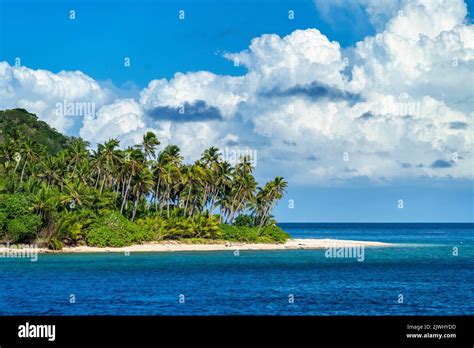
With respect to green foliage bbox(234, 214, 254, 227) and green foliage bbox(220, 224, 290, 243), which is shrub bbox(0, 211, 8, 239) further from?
green foliage bbox(234, 214, 254, 227)

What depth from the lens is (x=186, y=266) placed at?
74062 mm

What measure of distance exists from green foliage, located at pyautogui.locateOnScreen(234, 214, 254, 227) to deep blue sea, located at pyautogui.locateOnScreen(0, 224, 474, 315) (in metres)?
31.0

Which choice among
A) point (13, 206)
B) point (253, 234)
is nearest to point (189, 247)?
point (253, 234)

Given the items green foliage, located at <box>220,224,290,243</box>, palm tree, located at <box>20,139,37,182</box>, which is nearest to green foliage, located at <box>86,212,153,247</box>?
palm tree, located at <box>20,139,37,182</box>

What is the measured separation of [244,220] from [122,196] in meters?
24.3

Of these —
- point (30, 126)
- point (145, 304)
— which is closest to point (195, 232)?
point (145, 304)

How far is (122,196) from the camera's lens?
352 feet

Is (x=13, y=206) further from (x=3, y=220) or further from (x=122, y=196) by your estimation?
(x=122, y=196)

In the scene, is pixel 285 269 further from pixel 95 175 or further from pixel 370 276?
pixel 95 175

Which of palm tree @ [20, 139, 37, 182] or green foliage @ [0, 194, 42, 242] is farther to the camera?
palm tree @ [20, 139, 37, 182]

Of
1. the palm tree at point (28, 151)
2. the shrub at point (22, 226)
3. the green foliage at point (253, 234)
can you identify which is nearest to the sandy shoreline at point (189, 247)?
the green foliage at point (253, 234)

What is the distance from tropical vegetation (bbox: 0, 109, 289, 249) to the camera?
8957cm

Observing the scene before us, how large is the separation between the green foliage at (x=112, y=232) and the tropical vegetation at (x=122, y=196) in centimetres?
14
